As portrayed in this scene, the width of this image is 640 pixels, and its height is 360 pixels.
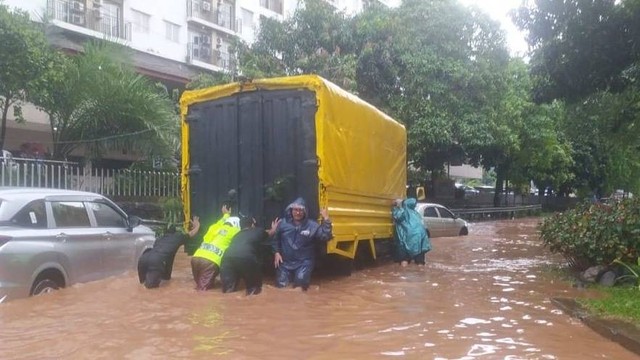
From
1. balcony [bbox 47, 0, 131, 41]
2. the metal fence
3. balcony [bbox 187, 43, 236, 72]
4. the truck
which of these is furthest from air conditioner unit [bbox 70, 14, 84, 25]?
the truck

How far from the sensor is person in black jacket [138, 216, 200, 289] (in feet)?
26.0

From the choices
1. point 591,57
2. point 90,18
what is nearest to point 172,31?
point 90,18

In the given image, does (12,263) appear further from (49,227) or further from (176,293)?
(176,293)

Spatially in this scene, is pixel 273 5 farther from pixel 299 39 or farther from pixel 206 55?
pixel 299 39

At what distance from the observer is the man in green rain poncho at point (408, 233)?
455 inches

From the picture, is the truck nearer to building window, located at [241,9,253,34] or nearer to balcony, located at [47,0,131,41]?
balcony, located at [47,0,131,41]

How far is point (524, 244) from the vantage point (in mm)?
17859

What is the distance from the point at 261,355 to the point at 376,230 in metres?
5.81

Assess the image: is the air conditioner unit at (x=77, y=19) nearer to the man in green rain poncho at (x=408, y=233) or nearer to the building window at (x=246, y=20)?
the building window at (x=246, y=20)

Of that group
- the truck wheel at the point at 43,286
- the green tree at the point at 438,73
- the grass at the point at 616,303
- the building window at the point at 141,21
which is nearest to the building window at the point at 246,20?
the building window at the point at 141,21

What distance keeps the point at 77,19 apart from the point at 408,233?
18.4 meters

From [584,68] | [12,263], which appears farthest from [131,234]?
[584,68]

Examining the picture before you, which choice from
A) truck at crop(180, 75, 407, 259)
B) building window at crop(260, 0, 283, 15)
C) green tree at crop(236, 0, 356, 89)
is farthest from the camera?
building window at crop(260, 0, 283, 15)

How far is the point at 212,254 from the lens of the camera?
7.93 meters
